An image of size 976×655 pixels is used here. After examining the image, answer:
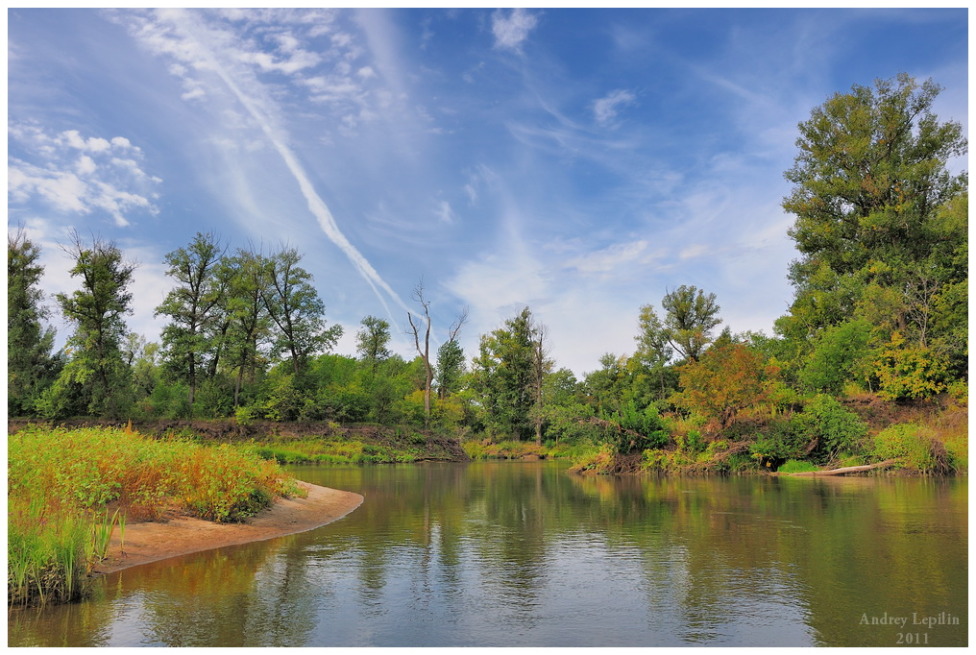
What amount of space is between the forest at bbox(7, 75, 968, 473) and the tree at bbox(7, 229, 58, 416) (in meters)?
0.17

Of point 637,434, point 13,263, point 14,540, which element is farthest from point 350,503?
point 13,263

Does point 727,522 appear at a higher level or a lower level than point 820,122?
lower

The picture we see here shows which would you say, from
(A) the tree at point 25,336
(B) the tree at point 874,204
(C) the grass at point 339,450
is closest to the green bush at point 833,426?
(B) the tree at point 874,204

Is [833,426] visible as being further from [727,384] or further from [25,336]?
[25,336]

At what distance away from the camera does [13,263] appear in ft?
172

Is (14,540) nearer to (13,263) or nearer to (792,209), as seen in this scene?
(792,209)

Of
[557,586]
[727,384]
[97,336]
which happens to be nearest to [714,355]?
[727,384]

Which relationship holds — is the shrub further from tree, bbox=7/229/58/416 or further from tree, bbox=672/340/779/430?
tree, bbox=7/229/58/416

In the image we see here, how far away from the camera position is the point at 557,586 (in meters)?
8.49

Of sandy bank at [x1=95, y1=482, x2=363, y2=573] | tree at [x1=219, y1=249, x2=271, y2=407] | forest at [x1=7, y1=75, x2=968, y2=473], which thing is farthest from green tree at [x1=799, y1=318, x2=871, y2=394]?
tree at [x1=219, y1=249, x2=271, y2=407]

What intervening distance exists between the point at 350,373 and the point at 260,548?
69182mm

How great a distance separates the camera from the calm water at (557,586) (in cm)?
640

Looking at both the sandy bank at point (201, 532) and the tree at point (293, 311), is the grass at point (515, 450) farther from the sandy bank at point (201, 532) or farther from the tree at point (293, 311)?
the sandy bank at point (201, 532)

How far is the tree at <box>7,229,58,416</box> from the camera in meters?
49.9
